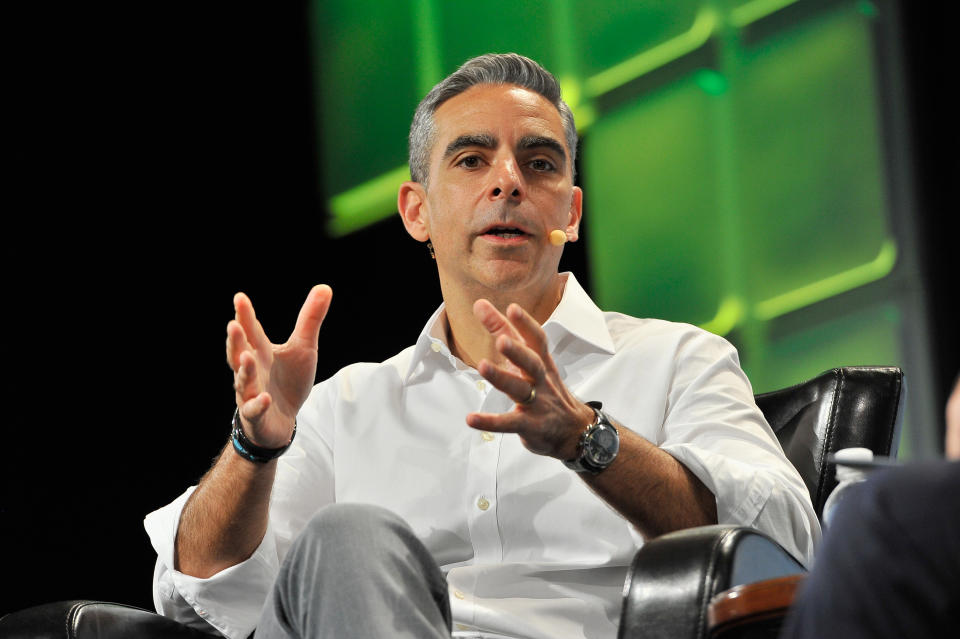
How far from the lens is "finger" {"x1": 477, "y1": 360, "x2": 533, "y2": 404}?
132 centimetres

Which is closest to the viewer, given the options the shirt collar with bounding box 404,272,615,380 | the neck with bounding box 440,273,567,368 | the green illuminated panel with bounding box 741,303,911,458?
the shirt collar with bounding box 404,272,615,380

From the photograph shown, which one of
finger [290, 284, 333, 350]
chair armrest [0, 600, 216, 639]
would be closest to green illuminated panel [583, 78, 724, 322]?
finger [290, 284, 333, 350]

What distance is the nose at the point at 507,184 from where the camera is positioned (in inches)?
76.5

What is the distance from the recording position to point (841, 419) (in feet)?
5.96

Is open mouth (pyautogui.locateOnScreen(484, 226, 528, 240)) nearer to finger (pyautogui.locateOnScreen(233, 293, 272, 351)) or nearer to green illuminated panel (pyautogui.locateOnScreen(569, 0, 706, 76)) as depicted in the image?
finger (pyautogui.locateOnScreen(233, 293, 272, 351))

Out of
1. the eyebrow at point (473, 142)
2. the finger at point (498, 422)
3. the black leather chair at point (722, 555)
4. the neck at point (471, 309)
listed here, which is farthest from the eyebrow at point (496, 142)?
the finger at point (498, 422)

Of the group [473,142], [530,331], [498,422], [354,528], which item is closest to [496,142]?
[473,142]

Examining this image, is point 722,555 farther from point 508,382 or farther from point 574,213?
point 574,213

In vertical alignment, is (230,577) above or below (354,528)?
below

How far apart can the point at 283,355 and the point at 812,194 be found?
5.42ft

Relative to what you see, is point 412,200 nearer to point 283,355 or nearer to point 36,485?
point 283,355

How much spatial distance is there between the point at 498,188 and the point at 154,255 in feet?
4.21

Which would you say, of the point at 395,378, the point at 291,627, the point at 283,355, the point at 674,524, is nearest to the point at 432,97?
the point at 395,378

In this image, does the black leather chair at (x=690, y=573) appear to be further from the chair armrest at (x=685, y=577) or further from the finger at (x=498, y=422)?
the finger at (x=498, y=422)
